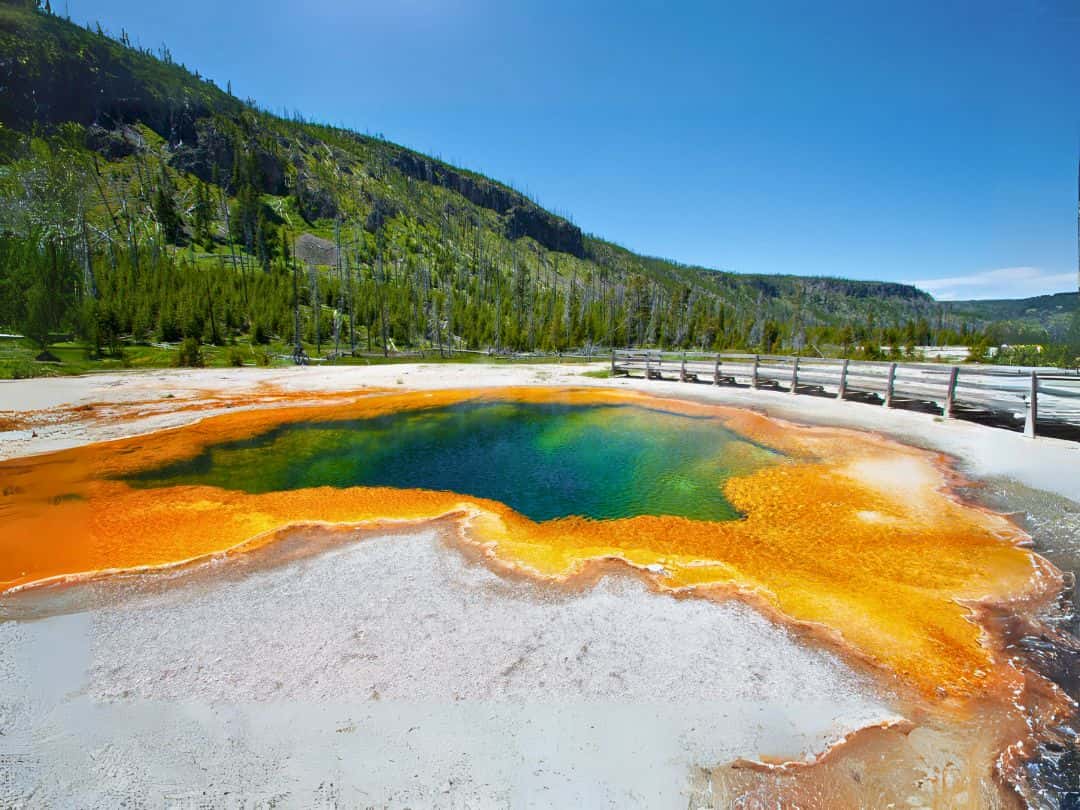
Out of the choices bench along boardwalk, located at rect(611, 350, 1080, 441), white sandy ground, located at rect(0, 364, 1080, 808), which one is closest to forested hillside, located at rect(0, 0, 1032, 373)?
white sandy ground, located at rect(0, 364, 1080, 808)

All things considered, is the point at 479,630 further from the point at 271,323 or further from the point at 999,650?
the point at 271,323

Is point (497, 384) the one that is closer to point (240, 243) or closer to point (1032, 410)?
point (1032, 410)

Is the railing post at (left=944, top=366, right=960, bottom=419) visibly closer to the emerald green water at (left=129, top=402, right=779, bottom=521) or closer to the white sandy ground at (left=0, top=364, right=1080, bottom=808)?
the emerald green water at (left=129, top=402, right=779, bottom=521)

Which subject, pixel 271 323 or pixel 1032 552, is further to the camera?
pixel 271 323

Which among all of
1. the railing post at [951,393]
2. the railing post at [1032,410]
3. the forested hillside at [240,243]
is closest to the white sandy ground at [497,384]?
the railing post at [1032,410]

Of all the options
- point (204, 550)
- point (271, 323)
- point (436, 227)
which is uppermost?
point (436, 227)

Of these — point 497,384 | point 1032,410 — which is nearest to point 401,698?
point 1032,410

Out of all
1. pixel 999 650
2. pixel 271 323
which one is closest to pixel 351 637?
pixel 999 650
